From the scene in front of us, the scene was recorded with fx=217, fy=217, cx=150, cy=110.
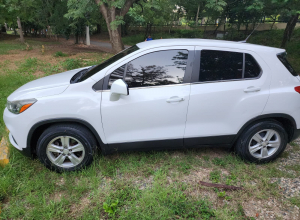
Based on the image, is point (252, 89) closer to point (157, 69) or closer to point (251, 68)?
point (251, 68)

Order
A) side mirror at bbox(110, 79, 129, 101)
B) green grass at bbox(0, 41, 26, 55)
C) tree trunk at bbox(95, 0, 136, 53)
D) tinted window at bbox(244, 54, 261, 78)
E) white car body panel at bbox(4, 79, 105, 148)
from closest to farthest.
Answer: side mirror at bbox(110, 79, 129, 101) → white car body panel at bbox(4, 79, 105, 148) → tinted window at bbox(244, 54, 261, 78) → tree trunk at bbox(95, 0, 136, 53) → green grass at bbox(0, 41, 26, 55)

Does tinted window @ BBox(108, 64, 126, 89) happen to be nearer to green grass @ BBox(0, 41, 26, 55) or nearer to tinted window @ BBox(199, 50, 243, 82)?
tinted window @ BBox(199, 50, 243, 82)

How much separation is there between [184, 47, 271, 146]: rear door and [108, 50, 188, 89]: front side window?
8.8 inches

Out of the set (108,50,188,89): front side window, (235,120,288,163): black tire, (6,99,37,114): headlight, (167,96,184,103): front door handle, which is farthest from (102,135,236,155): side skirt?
(6,99,37,114): headlight

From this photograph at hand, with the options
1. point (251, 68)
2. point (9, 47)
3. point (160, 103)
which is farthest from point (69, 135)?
point (9, 47)

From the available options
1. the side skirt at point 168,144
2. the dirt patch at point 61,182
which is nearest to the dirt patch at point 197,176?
the side skirt at point 168,144

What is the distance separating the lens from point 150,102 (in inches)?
109

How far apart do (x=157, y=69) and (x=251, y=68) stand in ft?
4.21

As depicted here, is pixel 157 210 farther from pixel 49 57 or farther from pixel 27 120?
pixel 49 57

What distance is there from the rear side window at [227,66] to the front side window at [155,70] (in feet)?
0.97

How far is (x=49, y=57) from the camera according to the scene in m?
11.0

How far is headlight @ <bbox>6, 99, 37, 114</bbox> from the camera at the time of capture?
271 cm

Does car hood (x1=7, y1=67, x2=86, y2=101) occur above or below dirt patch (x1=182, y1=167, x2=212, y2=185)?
above

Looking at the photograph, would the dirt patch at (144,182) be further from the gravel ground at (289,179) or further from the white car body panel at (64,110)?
the gravel ground at (289,179)
